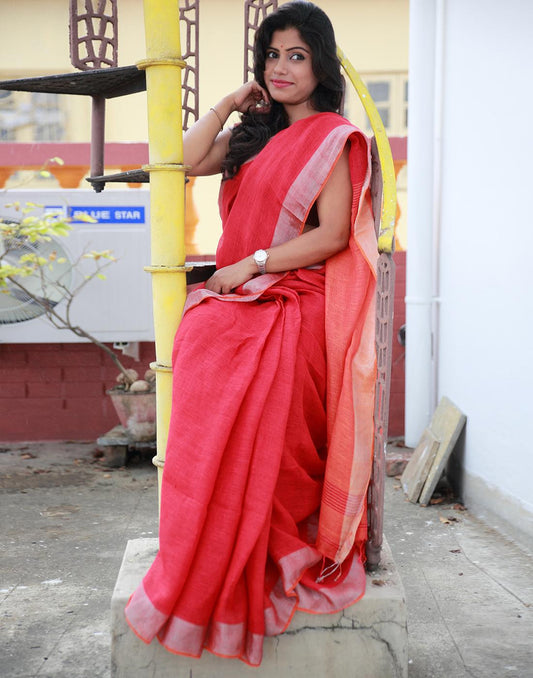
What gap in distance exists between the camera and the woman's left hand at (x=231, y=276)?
6.84 ft

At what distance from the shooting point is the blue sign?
4801mm

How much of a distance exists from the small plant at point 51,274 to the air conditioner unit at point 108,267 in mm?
51

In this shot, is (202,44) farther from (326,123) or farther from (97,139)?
(326,123)

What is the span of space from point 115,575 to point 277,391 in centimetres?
144

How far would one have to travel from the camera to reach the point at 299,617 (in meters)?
1.95

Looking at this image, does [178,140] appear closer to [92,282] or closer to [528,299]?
[528,299]

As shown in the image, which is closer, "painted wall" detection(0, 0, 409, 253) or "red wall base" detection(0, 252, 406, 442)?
"red wall base" detection(0, 252, 406, 442)

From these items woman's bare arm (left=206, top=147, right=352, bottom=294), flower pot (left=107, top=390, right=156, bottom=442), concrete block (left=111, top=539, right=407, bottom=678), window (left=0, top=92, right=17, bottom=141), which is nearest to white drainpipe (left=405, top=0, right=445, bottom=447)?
flower pot (left=107, top=390, right=156, bottom=442)

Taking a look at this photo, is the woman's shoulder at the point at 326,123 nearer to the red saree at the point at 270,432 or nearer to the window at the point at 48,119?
the red saree at the point at 270,432

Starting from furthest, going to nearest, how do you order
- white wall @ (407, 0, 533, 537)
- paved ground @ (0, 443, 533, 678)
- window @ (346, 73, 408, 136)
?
1. window @ (346, 73, 408, 136)
2. white wall @ (407, 0, 533, 537)
3. paved ground @ (0, 443, 533, 678)

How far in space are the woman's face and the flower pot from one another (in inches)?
106

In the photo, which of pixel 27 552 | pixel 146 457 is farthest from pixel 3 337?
pixel 27 552

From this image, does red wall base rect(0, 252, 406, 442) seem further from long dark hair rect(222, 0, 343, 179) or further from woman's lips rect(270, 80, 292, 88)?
woman's lips rect(270, 80, 292, 88)

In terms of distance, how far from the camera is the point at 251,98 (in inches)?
88.0
